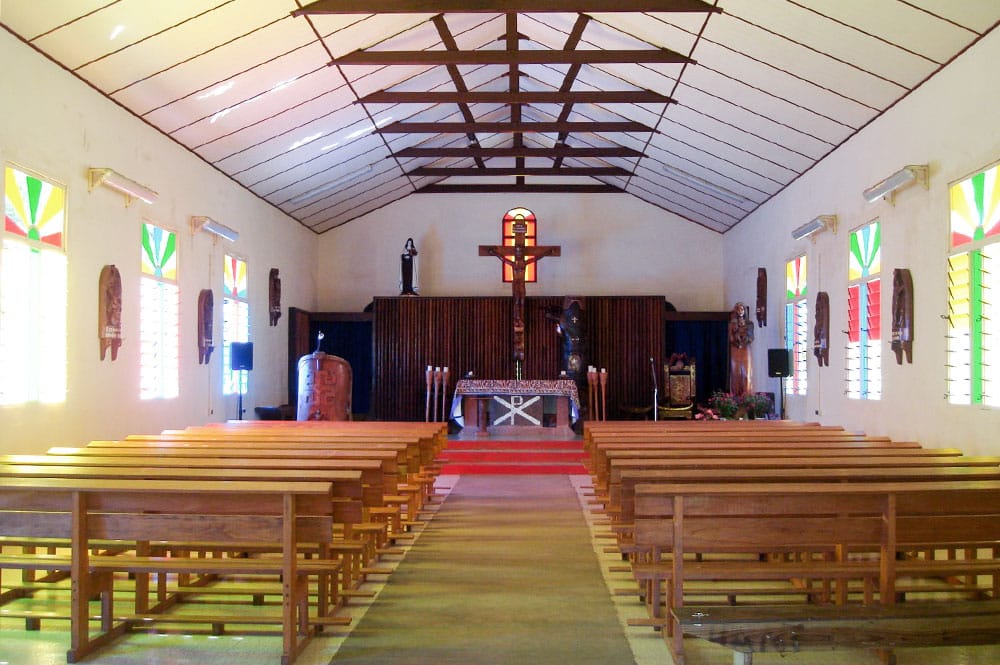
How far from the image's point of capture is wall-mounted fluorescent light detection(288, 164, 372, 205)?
14781 millimetres

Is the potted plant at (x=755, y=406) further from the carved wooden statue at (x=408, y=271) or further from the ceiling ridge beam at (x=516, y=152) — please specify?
the carved wooden statue at (x=408, y=271)

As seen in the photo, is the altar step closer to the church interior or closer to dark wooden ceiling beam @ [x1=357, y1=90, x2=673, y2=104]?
the church interior

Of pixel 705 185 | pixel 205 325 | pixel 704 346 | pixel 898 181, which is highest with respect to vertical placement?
pixel 705 185

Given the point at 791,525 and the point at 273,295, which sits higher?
the point at 273,295

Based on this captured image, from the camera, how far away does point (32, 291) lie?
7.45 meters

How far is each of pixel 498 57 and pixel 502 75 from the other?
3.05 meters

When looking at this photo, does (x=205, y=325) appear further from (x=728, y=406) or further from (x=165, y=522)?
Result: (x=165, y=522)

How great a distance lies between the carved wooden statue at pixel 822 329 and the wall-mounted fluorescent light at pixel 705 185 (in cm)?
384

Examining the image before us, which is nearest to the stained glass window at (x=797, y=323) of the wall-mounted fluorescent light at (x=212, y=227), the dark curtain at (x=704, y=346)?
the dark curtain at (x=704, y=346)

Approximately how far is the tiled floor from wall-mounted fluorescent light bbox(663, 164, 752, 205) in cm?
1097

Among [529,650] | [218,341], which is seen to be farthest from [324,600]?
[218,341]

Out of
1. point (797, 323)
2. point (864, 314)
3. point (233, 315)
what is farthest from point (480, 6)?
point (797, 323)

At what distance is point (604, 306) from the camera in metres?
16.9

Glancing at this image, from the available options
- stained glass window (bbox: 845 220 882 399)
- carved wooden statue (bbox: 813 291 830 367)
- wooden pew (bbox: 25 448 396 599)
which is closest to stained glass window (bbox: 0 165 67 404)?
wooden pew (bbox: 25 448 396 599)
